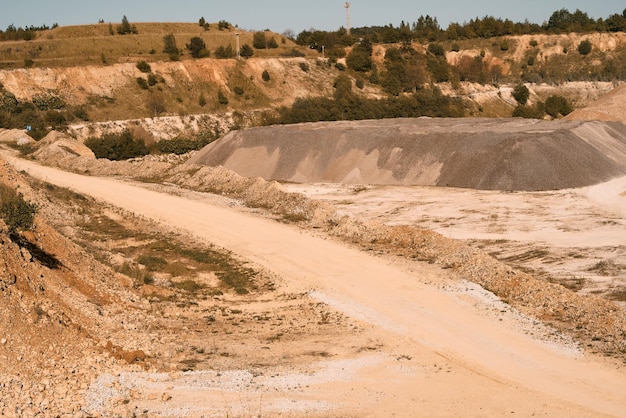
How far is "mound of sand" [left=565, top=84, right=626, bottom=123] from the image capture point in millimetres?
68875

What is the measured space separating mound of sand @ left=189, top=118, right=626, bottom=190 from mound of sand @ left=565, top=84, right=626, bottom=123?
32.5 feet

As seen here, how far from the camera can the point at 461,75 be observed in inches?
4365

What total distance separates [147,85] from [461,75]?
159ft

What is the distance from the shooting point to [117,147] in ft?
218

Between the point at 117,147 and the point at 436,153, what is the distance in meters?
30.2

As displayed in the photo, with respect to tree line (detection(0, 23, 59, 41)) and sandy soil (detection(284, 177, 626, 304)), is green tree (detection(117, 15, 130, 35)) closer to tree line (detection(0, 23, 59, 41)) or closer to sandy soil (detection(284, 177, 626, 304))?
tree line (detection(0, 23, 59, 41))

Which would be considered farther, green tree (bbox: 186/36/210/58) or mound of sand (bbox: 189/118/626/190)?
green tree (bbox: 186/36/210/58)

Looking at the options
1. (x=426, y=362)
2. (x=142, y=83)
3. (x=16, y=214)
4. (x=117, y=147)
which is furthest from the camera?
(x=142, y=83)

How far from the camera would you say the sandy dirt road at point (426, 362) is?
52.0 ft

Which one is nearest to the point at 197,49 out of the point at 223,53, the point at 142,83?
the point at 223,53

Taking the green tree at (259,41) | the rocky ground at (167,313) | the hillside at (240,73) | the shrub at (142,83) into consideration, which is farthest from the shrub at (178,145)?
the green tree at (259,41)

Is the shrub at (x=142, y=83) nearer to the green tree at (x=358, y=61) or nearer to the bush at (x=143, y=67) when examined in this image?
the bush at (x=143, y=67)

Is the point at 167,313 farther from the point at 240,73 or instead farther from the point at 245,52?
the point at 245,52

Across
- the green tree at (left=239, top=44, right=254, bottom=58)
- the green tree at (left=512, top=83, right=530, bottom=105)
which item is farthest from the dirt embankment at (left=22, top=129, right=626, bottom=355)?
the green tree at (left=512, top=83, right=530, bottom=105)
